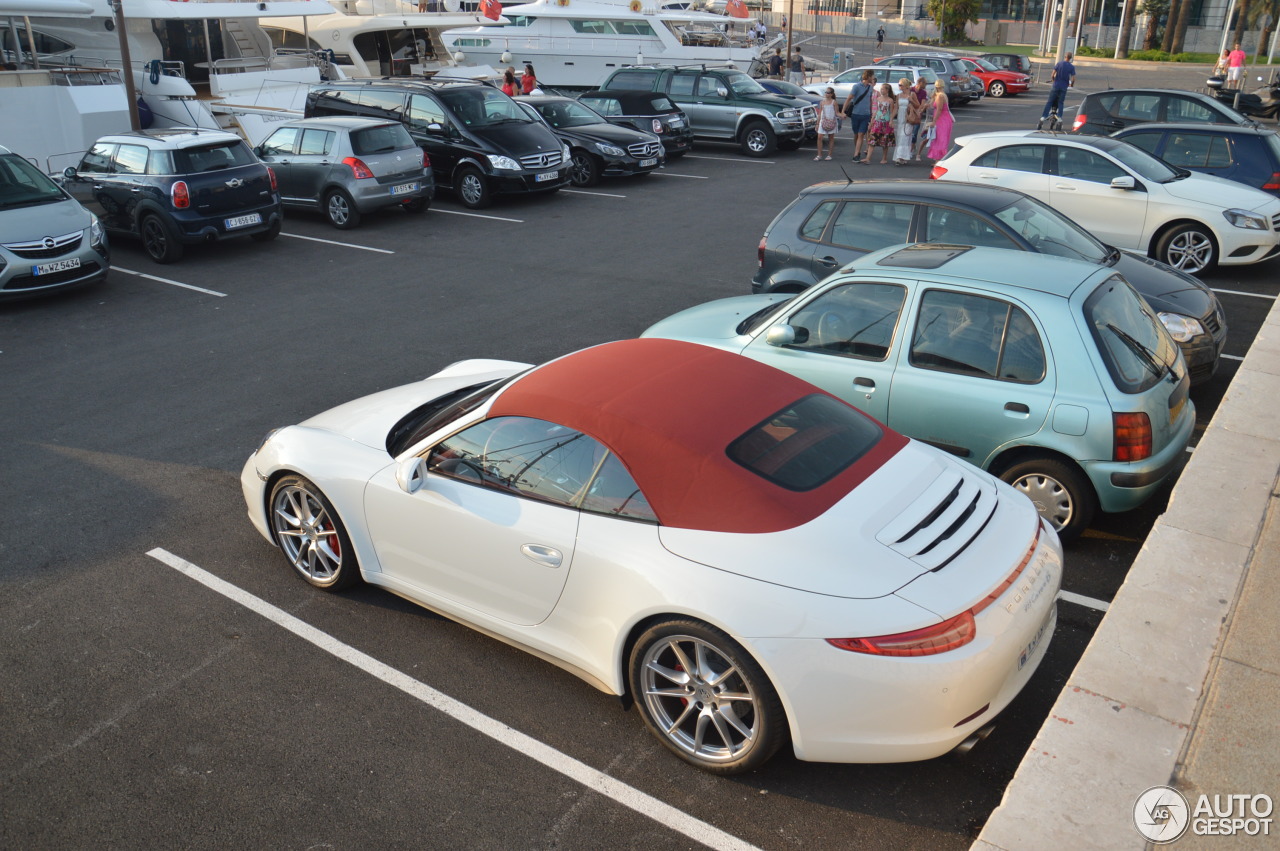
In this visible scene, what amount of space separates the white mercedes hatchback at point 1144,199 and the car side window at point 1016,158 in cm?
1

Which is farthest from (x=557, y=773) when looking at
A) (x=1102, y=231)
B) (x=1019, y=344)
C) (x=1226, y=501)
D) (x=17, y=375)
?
(x=1102, y=231)

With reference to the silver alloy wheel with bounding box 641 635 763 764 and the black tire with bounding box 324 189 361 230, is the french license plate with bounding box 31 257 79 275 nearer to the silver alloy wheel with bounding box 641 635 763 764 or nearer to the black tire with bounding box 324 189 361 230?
the black tire with bounding box 324 189 361 230

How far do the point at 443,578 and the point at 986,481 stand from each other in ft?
8.62

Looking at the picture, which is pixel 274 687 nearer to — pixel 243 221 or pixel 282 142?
pixel 243 221

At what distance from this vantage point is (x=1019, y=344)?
575 centimetres

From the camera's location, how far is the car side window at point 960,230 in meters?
7.88

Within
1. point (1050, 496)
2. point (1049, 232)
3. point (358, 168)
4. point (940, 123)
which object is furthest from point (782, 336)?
point (940, 123)

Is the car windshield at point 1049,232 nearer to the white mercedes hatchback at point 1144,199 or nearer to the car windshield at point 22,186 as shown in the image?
the white mercedes hatchback at point 1144,199

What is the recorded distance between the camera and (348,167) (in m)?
15.2

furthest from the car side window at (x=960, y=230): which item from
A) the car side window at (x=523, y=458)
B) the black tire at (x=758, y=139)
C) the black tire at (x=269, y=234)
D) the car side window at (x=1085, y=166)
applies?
the black tire at (x=758, y=139)

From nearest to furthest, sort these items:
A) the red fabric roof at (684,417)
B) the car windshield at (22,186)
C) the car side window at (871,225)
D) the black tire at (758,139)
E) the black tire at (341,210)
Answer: the red fabric roof at (684,417) < the car side window at (871,225) < the car windshield at (22,186) < the black tire at (341,210) < the black tire at (758,139)

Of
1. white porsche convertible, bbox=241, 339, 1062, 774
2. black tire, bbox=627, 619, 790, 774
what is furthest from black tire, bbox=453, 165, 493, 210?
black tire, bbox=627, 619, 790, 774

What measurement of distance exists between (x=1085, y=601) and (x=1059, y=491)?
0.70 metres

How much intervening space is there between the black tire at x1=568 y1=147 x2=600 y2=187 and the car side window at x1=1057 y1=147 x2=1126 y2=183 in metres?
9.14
